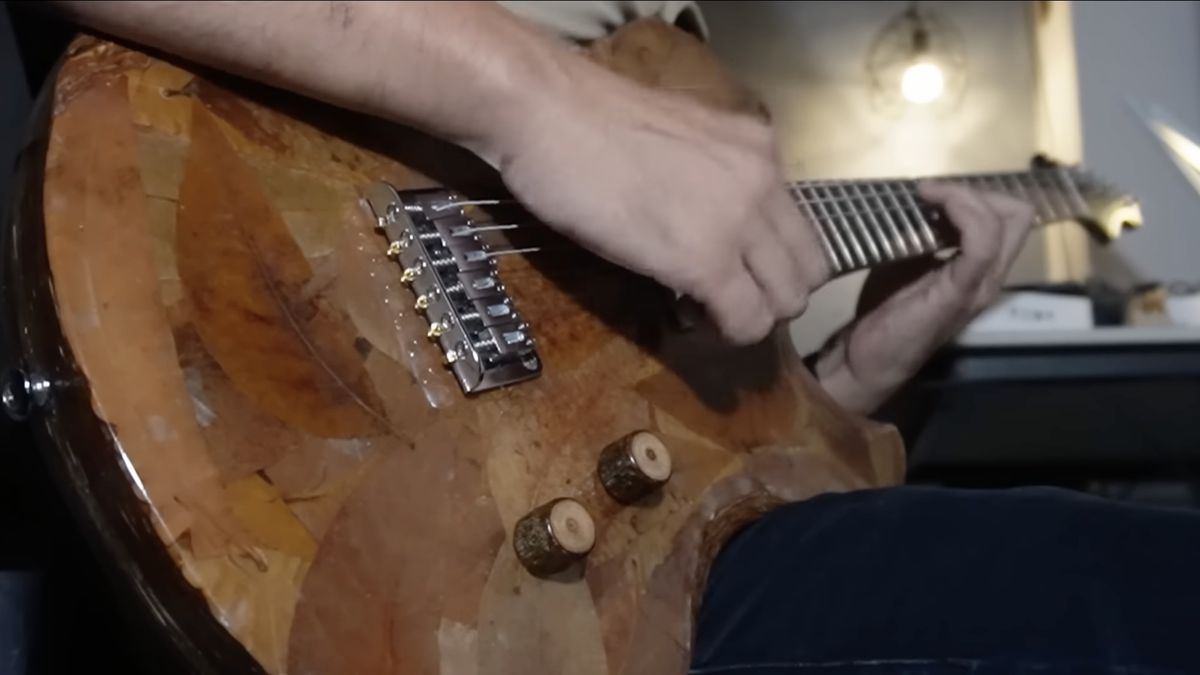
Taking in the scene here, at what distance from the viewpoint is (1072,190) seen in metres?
1.37

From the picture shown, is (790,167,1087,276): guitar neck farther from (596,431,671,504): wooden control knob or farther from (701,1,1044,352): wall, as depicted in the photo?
(701,1,1044,352): wall

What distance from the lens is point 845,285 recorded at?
1669 mm

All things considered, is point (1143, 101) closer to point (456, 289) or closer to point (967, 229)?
→ point (967, 229)

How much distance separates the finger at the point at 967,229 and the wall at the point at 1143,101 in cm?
66

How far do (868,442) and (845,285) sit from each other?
2.54 feet

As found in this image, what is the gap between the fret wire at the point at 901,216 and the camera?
3.46 ft

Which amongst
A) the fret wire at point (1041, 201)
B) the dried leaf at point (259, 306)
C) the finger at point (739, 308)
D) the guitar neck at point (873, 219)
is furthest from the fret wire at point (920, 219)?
the dried leaf at point (259, 306)

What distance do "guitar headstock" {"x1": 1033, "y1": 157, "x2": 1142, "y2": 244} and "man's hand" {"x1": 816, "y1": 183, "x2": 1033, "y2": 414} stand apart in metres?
0.23

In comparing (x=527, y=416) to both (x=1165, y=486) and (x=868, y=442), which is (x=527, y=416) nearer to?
(x=868, y=442)

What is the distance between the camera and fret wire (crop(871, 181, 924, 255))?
1054 millimetres

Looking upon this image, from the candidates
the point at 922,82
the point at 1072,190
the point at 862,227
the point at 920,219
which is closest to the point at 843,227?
the point at 862,227

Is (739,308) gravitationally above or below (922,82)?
above

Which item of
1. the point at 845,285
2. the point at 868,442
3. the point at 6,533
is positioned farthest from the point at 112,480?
the point at 845,285

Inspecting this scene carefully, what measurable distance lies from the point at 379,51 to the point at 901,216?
0.57m
